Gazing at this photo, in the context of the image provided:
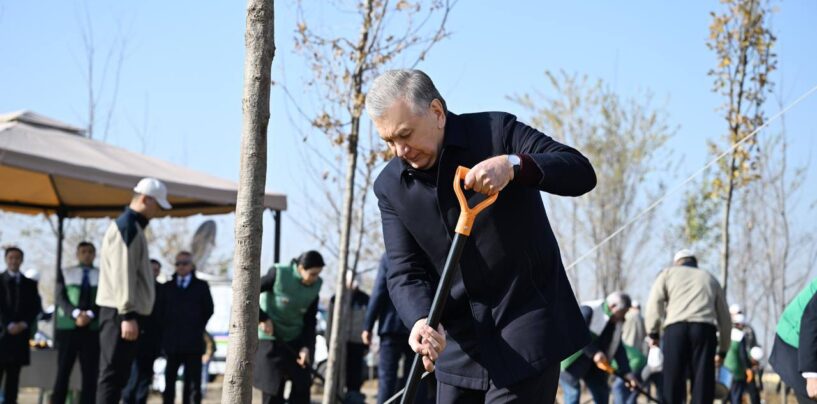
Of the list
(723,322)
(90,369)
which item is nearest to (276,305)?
(90,369)

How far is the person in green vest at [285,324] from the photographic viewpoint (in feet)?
33.2

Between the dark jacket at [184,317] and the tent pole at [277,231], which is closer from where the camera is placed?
the dark jacket at [184,317]

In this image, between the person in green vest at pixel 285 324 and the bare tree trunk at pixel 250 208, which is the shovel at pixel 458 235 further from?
the person in green vest at pixel 285 324

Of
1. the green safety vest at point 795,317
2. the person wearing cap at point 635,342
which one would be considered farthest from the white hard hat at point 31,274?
the green safety vest at point 795,317

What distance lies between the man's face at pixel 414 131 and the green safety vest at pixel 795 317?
11.7ft

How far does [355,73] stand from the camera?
10.3 m

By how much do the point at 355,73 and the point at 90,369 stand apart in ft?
12.4

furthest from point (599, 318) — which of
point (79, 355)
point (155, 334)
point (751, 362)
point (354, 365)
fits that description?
point (79, 355)

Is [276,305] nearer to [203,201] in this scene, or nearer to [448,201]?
[203,201]

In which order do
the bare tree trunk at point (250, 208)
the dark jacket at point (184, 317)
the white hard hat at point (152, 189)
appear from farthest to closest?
1. the dark jacket at point (184, 317)
2. the white hard hat at point (152, 189)
3. the bare tree trunk at point (250, 208)

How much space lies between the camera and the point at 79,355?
1088 centimetres

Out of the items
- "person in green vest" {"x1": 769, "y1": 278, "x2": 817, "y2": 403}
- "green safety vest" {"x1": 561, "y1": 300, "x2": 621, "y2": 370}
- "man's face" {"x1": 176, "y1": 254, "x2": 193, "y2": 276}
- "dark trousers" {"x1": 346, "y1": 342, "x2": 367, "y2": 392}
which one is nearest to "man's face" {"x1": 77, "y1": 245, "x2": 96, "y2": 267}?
"man's face" {"x1": 176, "y1": 254, "x2": 193, "y2": 276}

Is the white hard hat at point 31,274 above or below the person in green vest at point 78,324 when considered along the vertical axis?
above

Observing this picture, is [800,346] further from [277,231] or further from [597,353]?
[277,231]
